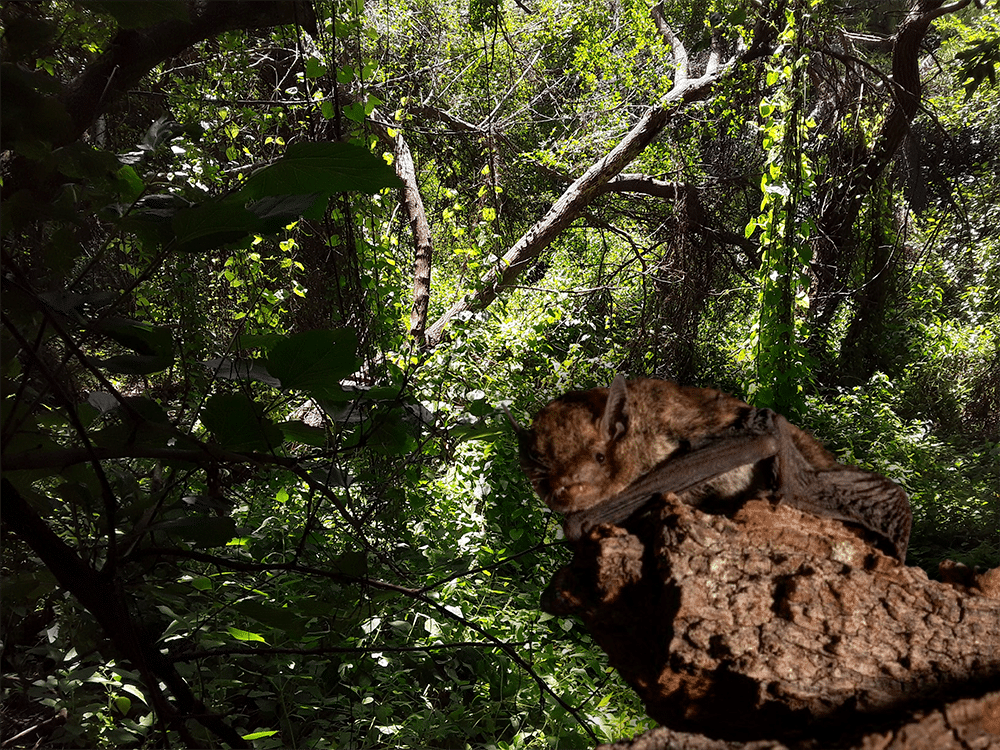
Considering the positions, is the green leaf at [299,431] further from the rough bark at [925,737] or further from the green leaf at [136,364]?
the rough bark at [925,737]

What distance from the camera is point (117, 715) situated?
1.41m

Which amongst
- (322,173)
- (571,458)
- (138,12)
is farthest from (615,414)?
(138,12)

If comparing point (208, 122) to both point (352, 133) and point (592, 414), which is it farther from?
point (592, 414)

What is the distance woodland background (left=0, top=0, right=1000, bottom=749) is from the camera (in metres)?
0.56

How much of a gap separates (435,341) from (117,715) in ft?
8.02

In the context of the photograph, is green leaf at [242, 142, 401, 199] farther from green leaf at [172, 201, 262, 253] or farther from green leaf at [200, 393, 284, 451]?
green leaf at [200, 393, 284, 451]

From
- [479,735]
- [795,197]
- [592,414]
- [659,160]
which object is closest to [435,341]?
[795,197]

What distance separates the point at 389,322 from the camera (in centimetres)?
296

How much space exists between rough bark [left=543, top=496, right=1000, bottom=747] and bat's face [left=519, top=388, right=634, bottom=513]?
0.04 m

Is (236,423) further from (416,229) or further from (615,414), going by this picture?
(416,229)

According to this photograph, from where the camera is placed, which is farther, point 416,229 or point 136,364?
point 416,229

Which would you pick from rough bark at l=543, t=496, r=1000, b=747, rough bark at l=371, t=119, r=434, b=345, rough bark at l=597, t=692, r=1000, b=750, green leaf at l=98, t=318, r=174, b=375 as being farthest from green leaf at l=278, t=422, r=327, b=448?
rough bark at l=371, t=119, r=434, b=345

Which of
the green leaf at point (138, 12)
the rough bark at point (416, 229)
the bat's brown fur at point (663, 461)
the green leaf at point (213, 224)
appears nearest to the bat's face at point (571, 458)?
the bat's brown fur at point (663, 461)

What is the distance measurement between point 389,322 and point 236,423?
2441mm
